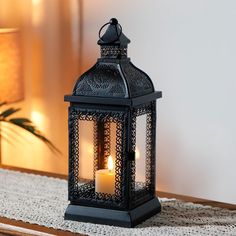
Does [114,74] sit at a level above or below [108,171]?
above

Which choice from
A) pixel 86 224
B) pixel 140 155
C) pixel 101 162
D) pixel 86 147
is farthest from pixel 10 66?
pixel 86 224

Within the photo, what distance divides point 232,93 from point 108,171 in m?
0.57

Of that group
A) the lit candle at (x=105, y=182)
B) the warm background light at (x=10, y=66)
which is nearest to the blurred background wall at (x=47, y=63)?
the warm background light at (x=10, y=66)

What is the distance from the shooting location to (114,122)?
1.31 meters

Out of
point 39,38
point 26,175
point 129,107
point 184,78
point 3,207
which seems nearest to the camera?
point 129,107

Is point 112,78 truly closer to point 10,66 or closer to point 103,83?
point 103,83

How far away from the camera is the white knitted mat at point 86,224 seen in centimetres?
127

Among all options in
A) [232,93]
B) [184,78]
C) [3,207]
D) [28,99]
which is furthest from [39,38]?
[3,207]

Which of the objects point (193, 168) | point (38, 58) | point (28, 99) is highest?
point (38, 58)

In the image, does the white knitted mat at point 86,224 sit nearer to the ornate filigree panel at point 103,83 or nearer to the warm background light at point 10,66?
the ornate filigree panel at point 103,83

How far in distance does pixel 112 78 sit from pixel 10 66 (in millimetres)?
813

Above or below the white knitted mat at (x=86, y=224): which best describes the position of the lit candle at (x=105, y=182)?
above

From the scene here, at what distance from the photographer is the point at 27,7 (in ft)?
7.14

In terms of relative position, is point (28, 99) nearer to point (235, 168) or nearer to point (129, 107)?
point (235, 168)
